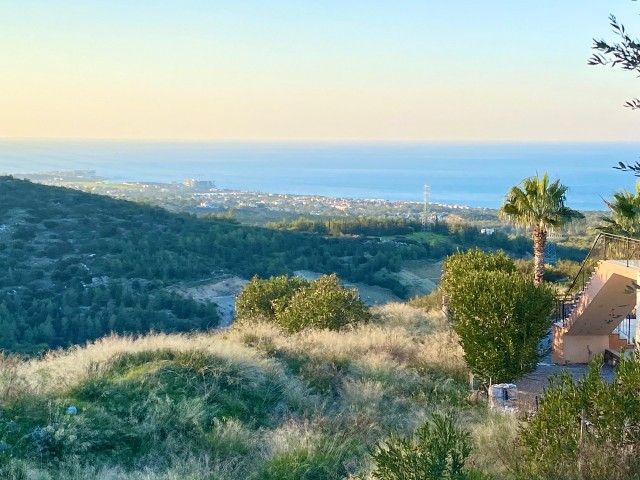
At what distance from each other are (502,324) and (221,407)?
16.8ft

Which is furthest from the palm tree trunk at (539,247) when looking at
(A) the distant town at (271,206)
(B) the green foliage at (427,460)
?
(A) the distant town at (271,206)

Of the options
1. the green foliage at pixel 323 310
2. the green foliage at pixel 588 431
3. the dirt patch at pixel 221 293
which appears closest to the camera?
the green foliage at pixel 588 431

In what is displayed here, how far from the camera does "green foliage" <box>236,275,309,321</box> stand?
2139 centimetres

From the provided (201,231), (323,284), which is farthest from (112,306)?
(323,284)

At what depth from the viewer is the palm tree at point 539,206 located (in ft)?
65.9

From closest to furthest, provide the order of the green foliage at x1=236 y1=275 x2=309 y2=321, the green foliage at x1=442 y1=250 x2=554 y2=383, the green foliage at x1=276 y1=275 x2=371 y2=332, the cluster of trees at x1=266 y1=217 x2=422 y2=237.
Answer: the green foliage at x1=442 y1=250 x2=554 y2=383, the green foliage at x1=276 y1=275 x2=371 y2=332, the green foliage at x1=236 y1=275 x2=309 y2=321, the cluster of trees at x1=266 y1=217 x2=422 y2=237

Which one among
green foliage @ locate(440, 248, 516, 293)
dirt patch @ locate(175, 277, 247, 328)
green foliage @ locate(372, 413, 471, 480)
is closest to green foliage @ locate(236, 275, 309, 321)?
green foliage @ locate(440, 248, 516, 293)

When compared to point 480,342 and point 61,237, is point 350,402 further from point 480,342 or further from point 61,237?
point 61,237

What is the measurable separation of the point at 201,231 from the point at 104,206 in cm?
903

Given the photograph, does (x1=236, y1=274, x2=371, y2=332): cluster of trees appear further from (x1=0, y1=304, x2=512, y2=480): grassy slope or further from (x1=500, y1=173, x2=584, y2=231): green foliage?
(x1=500, y1=173, x2=584, y2=231): green foliage

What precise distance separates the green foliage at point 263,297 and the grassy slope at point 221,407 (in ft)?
21.4

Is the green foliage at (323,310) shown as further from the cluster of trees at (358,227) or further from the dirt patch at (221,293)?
the cluster of trees at (358,227)

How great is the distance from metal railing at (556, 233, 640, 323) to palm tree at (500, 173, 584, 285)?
3331mm

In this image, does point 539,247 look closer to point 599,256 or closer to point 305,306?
point 599,256
